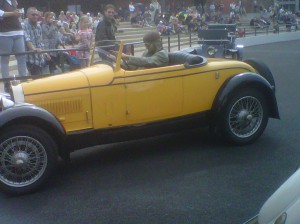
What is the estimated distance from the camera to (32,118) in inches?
186

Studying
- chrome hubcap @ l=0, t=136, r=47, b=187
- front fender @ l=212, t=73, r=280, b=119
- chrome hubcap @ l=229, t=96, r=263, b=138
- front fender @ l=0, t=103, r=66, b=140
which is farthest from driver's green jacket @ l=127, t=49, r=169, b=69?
chrome hubcap @ l=0, t=136, r=47, b=187

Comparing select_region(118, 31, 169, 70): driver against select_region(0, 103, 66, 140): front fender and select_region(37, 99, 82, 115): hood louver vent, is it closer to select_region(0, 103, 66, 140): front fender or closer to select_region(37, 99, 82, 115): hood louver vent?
select_region(37, 99, 82, 115): hood louver vent

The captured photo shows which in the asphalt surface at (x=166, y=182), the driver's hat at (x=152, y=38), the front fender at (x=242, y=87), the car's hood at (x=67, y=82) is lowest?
the asphalt surface at (x=166, y=182)

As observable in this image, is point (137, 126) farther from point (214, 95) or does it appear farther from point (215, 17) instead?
point (215, 17)

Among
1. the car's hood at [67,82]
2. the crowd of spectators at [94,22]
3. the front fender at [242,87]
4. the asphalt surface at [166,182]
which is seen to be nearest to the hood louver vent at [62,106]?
the car's hood at [67,82]

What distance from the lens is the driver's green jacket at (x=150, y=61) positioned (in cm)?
572

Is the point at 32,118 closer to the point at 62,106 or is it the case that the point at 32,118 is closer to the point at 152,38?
the point at 62,106

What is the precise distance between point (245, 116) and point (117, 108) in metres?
1.69

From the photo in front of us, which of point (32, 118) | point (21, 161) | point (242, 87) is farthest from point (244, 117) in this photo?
point (21, 161)

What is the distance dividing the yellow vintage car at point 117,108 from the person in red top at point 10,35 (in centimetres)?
311

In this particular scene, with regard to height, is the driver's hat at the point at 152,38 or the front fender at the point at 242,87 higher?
the driver's hat at the point at 152,38

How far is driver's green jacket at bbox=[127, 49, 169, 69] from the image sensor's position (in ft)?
18.8

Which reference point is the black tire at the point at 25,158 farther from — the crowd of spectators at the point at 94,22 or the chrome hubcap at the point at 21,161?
the crowd of spectators at the point at 94,22

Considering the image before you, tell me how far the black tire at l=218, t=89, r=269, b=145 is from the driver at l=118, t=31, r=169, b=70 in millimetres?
959
